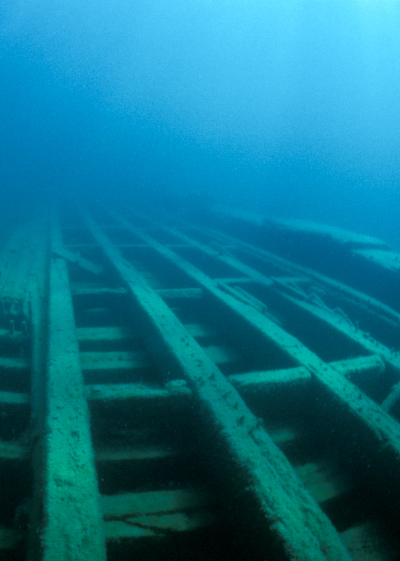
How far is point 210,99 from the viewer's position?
52.8m

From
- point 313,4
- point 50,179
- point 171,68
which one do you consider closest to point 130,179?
point 50,179

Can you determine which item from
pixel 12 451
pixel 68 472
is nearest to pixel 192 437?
pixel 68 472

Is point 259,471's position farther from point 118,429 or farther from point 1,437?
point 1,437

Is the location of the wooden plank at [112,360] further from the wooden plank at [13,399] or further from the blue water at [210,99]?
the blue water at [210,99]

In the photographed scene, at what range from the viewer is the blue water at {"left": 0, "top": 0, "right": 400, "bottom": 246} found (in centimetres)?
2798

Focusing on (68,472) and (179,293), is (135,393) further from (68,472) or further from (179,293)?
(179,293)

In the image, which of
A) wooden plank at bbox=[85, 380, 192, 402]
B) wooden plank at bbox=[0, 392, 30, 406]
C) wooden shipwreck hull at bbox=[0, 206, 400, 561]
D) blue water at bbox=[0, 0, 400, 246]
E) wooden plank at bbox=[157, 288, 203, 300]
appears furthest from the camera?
blue water at bbox=[0, 0, 400, 246]

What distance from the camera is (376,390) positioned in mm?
2314

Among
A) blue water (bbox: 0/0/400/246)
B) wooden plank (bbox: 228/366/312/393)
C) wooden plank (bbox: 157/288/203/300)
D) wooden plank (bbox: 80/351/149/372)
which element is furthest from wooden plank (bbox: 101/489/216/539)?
blue water (bbox: 0/0/400/246)

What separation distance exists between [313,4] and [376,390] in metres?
53.3

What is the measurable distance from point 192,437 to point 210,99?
5806cm

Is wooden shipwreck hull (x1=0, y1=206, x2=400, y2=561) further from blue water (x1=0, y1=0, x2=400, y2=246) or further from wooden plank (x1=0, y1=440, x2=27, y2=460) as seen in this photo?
blue water (x1=0, y1=0, x2=400, y2=246)

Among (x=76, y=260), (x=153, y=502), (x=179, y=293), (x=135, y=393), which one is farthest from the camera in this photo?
(x=76, y=260)

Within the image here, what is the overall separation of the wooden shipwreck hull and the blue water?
54.6ft
